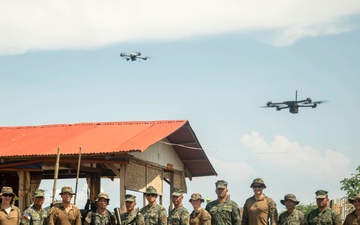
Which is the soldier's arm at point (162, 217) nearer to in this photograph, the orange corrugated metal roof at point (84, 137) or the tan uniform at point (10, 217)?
the tan uniform at point (10, 217)

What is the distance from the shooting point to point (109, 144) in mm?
24109

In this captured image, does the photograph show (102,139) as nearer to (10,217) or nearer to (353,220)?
(10,217)

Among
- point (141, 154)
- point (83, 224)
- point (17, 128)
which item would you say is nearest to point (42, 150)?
point (141, 154)

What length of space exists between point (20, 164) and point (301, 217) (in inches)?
488

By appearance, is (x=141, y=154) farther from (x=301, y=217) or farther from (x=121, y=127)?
(x=301, y=217)

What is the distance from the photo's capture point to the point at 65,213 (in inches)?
576

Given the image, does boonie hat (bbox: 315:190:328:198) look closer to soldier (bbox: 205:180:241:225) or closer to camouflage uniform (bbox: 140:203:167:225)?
soldier (bbox: 205:180:241:225)

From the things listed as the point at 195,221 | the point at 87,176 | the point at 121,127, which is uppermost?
the point at 121,127

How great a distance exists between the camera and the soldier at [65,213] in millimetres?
14578

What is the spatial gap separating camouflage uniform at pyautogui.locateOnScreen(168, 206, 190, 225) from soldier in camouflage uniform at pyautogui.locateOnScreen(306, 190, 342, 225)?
2434 millimetres

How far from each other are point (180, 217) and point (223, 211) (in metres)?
0.93

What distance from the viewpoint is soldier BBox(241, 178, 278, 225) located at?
1491 centimetres

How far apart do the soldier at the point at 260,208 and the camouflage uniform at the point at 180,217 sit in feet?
4.19

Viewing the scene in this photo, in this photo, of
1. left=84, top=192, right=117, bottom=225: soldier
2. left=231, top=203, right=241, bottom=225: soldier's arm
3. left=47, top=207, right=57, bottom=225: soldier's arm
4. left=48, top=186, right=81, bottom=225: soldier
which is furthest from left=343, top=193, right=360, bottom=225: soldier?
left=47, top=207, right=57, bottom=225: soldier's arm
